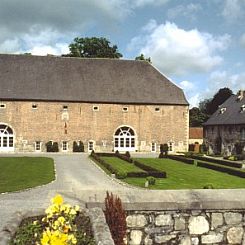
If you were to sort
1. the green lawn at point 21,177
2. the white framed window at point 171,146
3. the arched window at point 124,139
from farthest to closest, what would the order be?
the white framed window at point 171,146
the arched window at point 124,139
the green lawn at point 21,177

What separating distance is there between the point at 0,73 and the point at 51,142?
999cm

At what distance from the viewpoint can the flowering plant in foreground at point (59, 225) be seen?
457cm

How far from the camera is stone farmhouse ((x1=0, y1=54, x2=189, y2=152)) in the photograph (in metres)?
45.9

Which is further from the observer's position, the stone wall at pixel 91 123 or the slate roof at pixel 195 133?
the slate roof at pixel 195 133

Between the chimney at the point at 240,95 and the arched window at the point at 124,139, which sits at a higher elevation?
the chimney at the point at 240,95

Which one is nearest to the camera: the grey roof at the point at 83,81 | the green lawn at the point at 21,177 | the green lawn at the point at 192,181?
the green lawn at the point at 21,177

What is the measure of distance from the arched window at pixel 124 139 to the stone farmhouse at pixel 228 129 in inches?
436

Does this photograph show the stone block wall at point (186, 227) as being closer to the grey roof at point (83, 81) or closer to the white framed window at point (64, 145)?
the white framed window at point (64, 145)

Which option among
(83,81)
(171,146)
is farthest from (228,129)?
(83,81)

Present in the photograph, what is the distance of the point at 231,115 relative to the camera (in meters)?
50.6

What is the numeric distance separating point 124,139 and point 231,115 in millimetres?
13461

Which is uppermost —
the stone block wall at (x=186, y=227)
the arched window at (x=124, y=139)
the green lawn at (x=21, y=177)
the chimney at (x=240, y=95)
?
the chimney at (x=240, y=95)

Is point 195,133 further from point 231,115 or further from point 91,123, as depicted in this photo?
point 91,123

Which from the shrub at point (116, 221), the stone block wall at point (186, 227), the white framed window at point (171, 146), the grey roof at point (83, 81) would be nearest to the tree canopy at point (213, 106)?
the grey roof at point (83, 81)
